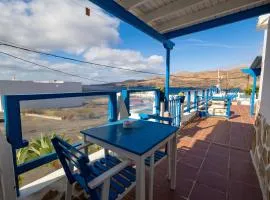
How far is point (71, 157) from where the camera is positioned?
1.08 m

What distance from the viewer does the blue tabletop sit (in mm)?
1314

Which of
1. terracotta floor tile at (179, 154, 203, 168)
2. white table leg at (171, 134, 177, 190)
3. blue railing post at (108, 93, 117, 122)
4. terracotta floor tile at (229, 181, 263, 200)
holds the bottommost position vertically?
terracotta floor tile at (229, 181, 263, 200)

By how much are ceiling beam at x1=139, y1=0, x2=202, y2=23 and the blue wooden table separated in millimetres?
1790

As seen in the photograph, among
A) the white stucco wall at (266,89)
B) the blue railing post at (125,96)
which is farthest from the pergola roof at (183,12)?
the blue railing post at (125,96)

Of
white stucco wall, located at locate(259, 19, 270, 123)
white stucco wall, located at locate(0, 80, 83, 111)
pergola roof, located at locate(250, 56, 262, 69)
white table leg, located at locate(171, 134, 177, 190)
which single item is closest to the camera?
white table leg, located at locate(171, 134, 177, 190)

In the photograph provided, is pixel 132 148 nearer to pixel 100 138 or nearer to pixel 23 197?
pixel 100 138

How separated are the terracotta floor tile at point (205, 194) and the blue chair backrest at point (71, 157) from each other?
1453 millimetres

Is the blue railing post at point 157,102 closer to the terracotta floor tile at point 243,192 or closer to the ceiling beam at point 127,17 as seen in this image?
the ceiling beam at point 127,17

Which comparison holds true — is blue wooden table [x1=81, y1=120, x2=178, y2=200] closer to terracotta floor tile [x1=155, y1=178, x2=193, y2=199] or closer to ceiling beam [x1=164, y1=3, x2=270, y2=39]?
terracotta floor tile [x1=155, y1=178, x2=193, y2=199]

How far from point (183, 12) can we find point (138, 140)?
2375mm

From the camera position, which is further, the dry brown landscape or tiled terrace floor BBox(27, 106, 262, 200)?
the dry brown landscape

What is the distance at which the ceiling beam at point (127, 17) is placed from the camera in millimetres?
1960

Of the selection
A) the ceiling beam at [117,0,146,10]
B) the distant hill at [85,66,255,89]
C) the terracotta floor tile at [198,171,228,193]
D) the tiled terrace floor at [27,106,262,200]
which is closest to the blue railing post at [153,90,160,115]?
the distant hill at [85,66,255,89]

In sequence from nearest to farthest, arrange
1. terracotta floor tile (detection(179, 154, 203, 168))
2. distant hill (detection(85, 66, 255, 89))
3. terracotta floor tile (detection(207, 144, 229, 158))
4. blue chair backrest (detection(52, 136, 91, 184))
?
blue chair backrest (detection(52, 136, 91, 184)) < terracotta floor tile (detection(179, 154, 203, 168)) < terracotta floor tile (detection(207, 144, 229, 158)) < distant hill (detection(85, 66, 255, 89))
